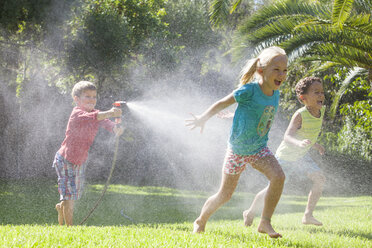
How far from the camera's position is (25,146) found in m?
13.2

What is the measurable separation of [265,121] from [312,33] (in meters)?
4.68

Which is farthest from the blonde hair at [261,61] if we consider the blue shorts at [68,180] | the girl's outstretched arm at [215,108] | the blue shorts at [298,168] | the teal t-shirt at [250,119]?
the blue shorts at [68,180]

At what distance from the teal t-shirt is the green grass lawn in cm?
74

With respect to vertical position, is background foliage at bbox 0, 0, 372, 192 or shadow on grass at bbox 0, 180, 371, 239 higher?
background foliage at bbox 0, 0, 372, 192

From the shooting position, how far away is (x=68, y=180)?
4184 millimetres

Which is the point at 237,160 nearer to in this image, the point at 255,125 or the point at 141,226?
the point at 255,125

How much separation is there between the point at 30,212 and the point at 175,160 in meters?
7.73


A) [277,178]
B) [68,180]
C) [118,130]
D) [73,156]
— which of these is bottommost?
[68,180]

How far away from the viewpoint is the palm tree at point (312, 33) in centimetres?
712

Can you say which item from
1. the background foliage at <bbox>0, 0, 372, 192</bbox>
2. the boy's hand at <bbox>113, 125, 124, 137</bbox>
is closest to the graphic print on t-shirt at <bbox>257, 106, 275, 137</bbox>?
the boy's hand at <bbox>113, 125, 124, 137</bbox>

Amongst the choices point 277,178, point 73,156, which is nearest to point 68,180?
point 73,156

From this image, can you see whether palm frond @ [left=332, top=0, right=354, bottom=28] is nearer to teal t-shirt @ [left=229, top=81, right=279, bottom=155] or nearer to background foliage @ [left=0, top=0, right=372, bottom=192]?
Result: background foliage @ [left=0, top=0, right=372, bottom=192]

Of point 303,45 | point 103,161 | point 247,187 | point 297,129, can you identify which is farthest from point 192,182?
point 297,129

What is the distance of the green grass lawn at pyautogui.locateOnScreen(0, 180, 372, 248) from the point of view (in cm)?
306
